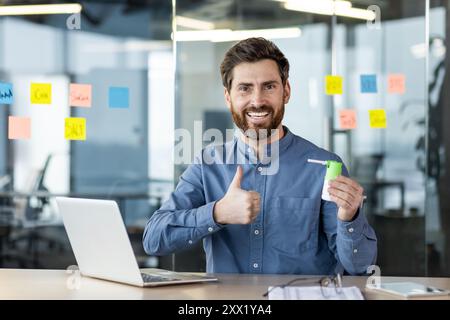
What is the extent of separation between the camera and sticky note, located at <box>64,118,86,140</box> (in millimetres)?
5055

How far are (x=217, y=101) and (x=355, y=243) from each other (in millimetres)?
2470

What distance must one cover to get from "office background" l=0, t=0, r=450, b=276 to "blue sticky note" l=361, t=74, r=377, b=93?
0.03 metres

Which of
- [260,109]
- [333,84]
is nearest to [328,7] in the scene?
[333,84]

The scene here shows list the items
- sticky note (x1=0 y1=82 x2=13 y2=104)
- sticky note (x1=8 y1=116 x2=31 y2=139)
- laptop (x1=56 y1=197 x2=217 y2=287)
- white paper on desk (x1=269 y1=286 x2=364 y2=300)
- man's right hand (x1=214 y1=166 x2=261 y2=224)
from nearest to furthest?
white paper on desk (x1=269 y1=286 x2=364 y2=300)
laptop (x1=56 y1=197 x2=217 y2=287)
man's right hand (x1=214 y1=166 x2=261 y2=224)
sticky note (x1=0 y1=82 x2=13 y2=104)
sticky note (x1=8 y1=116 x2=31 y2=139)

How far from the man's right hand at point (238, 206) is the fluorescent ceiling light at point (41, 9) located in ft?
10.1

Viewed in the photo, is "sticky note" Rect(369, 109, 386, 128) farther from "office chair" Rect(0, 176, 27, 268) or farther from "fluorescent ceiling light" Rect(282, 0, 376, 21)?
"office chair" Rect(0, 176, 27, 268)

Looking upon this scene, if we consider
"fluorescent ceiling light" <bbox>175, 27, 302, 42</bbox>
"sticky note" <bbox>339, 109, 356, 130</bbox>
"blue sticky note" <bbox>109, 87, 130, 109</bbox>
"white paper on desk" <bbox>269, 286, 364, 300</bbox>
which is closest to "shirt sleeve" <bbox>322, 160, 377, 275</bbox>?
"white paper on desk" <bbox>269, 286, 364, 300</bbox>

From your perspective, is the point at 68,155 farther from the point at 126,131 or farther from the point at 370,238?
the point at 370,238

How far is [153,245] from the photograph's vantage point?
2.64 meters

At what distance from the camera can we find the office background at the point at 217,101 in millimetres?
4809

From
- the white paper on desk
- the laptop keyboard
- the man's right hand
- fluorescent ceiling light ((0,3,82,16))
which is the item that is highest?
fluorescent ceiling light ((0,3,82,16))

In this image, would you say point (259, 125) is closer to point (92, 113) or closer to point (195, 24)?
point (195, 24)

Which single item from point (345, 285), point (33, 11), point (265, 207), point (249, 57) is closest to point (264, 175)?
point (265, 207)

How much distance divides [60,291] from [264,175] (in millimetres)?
907
